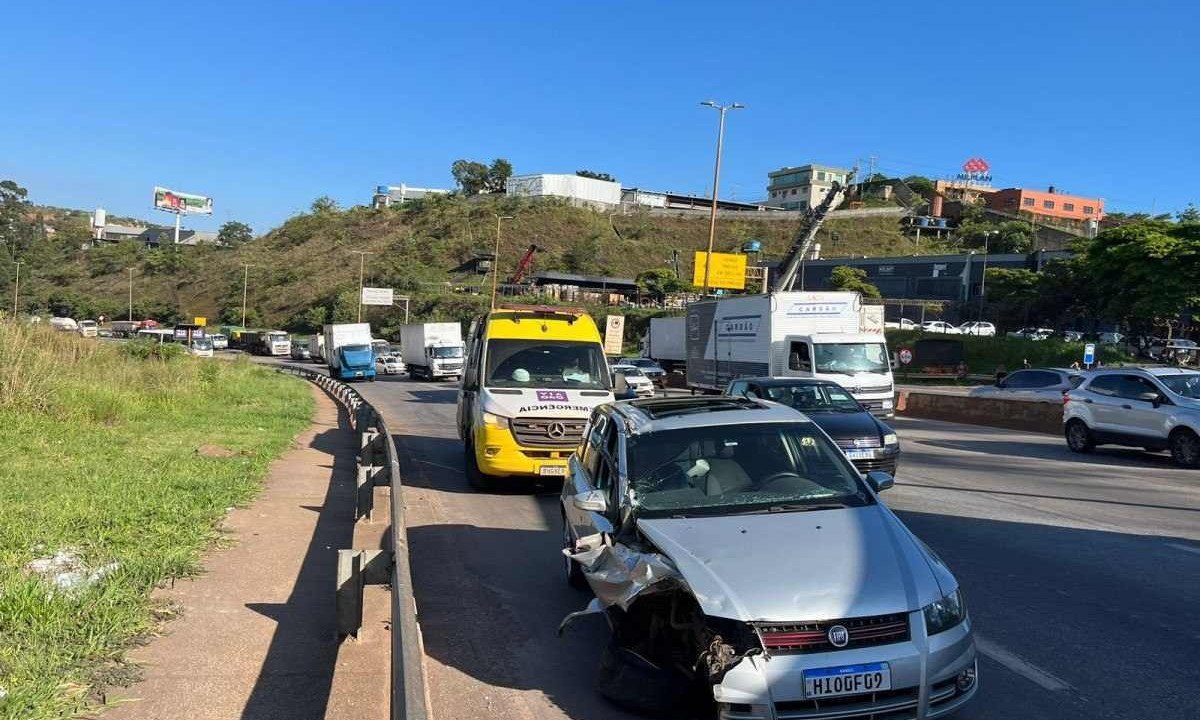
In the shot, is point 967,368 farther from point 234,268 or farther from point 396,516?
point 234,268

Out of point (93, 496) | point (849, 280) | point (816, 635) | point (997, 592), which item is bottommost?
point (93, 496)

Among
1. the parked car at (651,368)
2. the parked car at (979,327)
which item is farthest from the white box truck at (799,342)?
the parked car at (979,327)

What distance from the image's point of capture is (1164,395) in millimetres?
16641

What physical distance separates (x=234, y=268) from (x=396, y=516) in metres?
123

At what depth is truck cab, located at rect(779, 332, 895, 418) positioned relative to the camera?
70.8 ft

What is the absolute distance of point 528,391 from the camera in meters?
12.2

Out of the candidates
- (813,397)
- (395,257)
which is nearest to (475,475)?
(813,397)

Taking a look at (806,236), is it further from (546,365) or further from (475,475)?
(475,475)

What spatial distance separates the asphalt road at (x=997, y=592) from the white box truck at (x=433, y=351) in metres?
31.8

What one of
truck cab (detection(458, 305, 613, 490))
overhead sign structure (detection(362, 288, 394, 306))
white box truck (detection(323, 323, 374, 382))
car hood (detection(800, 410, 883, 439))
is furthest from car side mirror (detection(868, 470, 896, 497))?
overhead sign structure (detection(362, 288, 394, 306))

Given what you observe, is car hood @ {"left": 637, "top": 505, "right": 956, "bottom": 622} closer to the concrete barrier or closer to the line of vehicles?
the line of vehicles

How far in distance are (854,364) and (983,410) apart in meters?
6.27

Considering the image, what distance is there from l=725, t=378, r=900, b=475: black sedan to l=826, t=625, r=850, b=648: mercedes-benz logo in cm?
617

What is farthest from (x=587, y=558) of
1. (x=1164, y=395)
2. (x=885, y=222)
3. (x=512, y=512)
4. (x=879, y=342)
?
(x=885, y=222)
